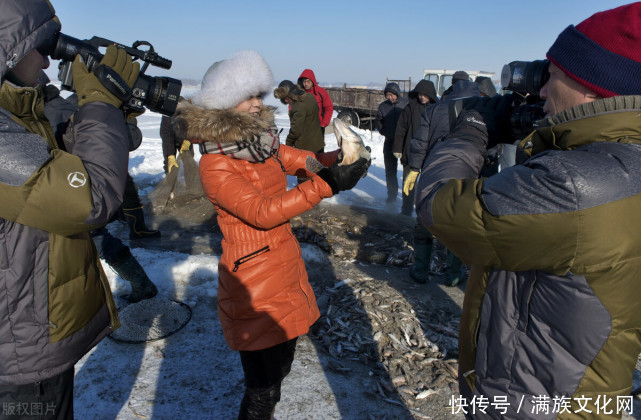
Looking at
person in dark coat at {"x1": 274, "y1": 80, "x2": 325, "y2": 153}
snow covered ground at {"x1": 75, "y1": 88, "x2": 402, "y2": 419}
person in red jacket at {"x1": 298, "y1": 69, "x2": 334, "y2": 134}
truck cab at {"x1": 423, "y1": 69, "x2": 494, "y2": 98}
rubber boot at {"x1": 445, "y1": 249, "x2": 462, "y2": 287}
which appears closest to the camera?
snow covered ground at {"x1": 75, "y1": 88, "x2": 402, "y2": 419}

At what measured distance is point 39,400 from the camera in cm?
156

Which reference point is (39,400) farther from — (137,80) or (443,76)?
(443,76)

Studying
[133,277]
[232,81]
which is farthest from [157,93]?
[133,277]

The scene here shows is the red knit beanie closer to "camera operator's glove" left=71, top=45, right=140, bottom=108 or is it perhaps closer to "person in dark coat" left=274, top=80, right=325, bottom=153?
"camera operator's glove" left=71, top=45, right=140, bottom=108

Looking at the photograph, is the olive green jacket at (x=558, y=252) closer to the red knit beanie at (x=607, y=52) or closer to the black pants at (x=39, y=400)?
the red knit beanie at (x=607, y=52)

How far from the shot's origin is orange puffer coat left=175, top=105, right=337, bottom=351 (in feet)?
6.23

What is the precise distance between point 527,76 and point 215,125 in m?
1.37

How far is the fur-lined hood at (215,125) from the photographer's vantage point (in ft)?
6.42

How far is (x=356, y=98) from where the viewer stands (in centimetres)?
1778

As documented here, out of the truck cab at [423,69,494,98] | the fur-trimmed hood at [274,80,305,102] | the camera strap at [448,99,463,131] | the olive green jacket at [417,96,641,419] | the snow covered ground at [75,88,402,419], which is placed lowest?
the snow covered ground at [75,88,402,419]

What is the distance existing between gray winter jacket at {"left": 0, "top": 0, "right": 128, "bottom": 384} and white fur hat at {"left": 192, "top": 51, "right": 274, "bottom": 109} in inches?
22.3

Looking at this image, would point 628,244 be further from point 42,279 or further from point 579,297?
point 42,279

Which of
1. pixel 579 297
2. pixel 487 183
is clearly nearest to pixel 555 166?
pixel 487 183

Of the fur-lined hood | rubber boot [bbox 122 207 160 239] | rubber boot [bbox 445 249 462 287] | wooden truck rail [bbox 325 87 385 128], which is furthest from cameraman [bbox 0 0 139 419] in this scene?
wooden truck rail [bbox 325 87 385 128]
